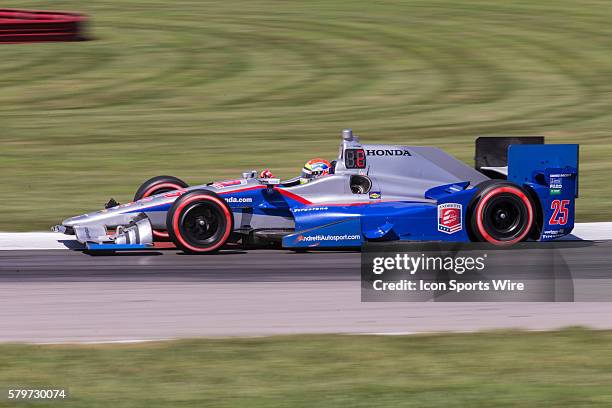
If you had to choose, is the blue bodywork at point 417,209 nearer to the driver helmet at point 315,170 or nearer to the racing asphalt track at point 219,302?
the racing asphalt track at point 219,302

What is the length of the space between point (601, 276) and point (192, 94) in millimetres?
15054

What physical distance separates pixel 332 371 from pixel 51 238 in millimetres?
6355

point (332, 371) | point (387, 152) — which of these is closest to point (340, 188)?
point (387, 152)

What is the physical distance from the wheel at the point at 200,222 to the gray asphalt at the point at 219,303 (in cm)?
17

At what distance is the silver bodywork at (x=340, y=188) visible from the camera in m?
11.5

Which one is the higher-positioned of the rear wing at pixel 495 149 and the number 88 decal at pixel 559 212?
the rear wing at pixel 495 149

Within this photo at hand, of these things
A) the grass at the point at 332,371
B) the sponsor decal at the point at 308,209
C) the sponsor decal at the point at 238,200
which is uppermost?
the sponsor decal at the point at 238,200

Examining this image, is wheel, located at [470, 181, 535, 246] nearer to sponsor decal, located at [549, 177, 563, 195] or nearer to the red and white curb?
sponsor decal, located at [549, 177, 563, 195]

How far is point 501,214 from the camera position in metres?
11.6

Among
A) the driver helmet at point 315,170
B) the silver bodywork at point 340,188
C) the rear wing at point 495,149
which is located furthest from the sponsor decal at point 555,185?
the driver helmet at point 315,170

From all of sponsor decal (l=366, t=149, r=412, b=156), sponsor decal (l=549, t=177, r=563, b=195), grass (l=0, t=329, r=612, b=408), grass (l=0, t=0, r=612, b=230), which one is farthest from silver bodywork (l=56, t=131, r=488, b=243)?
grass (l=0, t=329, r=612, b=408)

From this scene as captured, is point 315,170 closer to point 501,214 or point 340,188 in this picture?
point 340,188

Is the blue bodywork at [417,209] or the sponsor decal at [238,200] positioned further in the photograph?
the sponsor decal at [238,200]

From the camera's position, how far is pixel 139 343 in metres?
8.02
